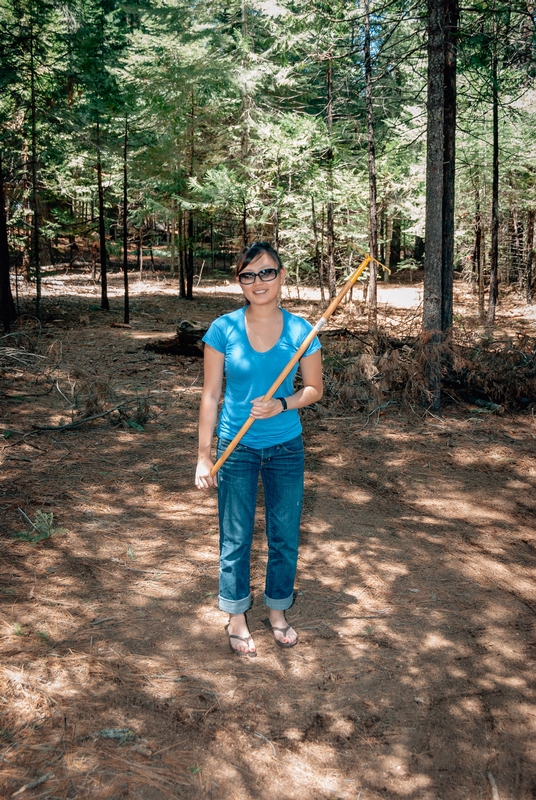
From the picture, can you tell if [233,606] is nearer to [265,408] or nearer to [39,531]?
[265,408]

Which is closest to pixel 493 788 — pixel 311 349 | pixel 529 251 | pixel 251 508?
pixel 251 508

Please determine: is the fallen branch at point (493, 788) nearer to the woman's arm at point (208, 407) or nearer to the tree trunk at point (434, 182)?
the woman's arm at point (208, 407)

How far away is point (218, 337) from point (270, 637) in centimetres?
168

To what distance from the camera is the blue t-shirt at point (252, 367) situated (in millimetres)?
2816

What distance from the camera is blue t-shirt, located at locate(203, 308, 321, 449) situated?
282 cm

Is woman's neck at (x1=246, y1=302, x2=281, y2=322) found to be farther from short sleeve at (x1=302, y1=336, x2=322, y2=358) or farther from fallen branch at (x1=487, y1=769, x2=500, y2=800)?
fallen branch at (x1=487, y1=769, x2=500, y2=800)

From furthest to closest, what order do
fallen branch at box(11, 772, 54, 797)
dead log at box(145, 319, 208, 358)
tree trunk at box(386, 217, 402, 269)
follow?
tree trunk at box(386, 217, 402, 269), dead log at box(145, 319, 208, 358), fallen branch at box(11, 772, 54, 797)

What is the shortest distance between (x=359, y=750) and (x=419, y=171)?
2111cm

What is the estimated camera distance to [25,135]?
14016 millimetres

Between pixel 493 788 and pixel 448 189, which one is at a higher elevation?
pixel 448 189

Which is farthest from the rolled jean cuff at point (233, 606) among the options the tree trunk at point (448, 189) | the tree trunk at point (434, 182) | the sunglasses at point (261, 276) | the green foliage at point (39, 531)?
the tree trunk at point (448, 189)

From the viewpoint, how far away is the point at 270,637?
10.9 feet

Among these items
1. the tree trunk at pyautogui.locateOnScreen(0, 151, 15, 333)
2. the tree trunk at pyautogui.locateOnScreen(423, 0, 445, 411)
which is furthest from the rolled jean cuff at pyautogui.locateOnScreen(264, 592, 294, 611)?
the tree trunk at pyautogui.locateOnScreen(0, 151, 15, 333)

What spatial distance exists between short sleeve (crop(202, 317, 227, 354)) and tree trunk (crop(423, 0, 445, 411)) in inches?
200
